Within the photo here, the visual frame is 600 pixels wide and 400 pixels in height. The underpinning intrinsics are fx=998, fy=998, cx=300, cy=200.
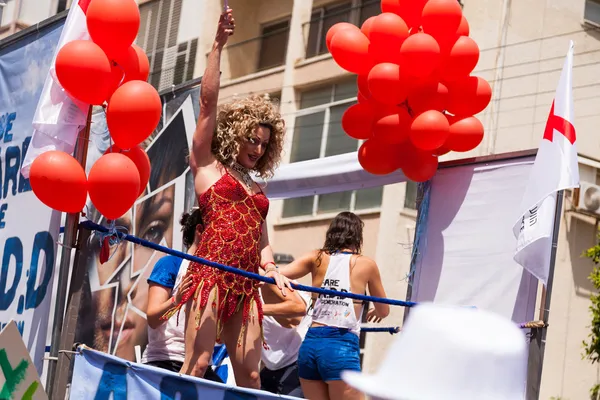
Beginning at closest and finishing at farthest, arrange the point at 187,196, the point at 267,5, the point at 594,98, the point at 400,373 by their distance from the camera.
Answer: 1. the point at 400,373
2. the point at 187,196
3. the point at 594,98
4. the point at 267,5

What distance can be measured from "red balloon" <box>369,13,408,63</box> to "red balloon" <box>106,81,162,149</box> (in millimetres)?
1965

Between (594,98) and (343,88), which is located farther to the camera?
(343,88)

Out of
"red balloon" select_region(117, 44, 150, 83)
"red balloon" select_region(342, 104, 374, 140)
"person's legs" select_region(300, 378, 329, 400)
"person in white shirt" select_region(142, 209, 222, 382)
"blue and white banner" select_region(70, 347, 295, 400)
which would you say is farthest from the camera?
"red balloon" select_region(342, 104, 374, 140)

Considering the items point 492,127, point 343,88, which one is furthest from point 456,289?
point 343,88

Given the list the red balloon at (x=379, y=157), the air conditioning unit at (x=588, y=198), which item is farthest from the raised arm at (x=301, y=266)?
the air conditioning unit at (x=588, y=198)

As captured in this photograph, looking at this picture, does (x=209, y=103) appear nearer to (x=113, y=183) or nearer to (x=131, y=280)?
(x=113, y=183)

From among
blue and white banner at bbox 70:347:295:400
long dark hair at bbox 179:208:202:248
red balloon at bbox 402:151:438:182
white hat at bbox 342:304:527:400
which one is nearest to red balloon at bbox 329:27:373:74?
red balloon at bbox 402:151:438:182

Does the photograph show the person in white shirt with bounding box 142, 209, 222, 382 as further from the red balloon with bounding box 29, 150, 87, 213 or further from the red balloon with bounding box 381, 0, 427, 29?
the red balloon with bounding box 381, 0, 427, 29

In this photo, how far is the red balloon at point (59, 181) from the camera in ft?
14.6

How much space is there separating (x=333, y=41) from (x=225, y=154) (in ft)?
6.23

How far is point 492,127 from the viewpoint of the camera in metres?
16.0

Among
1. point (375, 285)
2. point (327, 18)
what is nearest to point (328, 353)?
point (375, 285)

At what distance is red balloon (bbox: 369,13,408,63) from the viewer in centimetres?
607

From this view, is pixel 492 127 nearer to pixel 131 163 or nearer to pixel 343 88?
pixel 343 88
